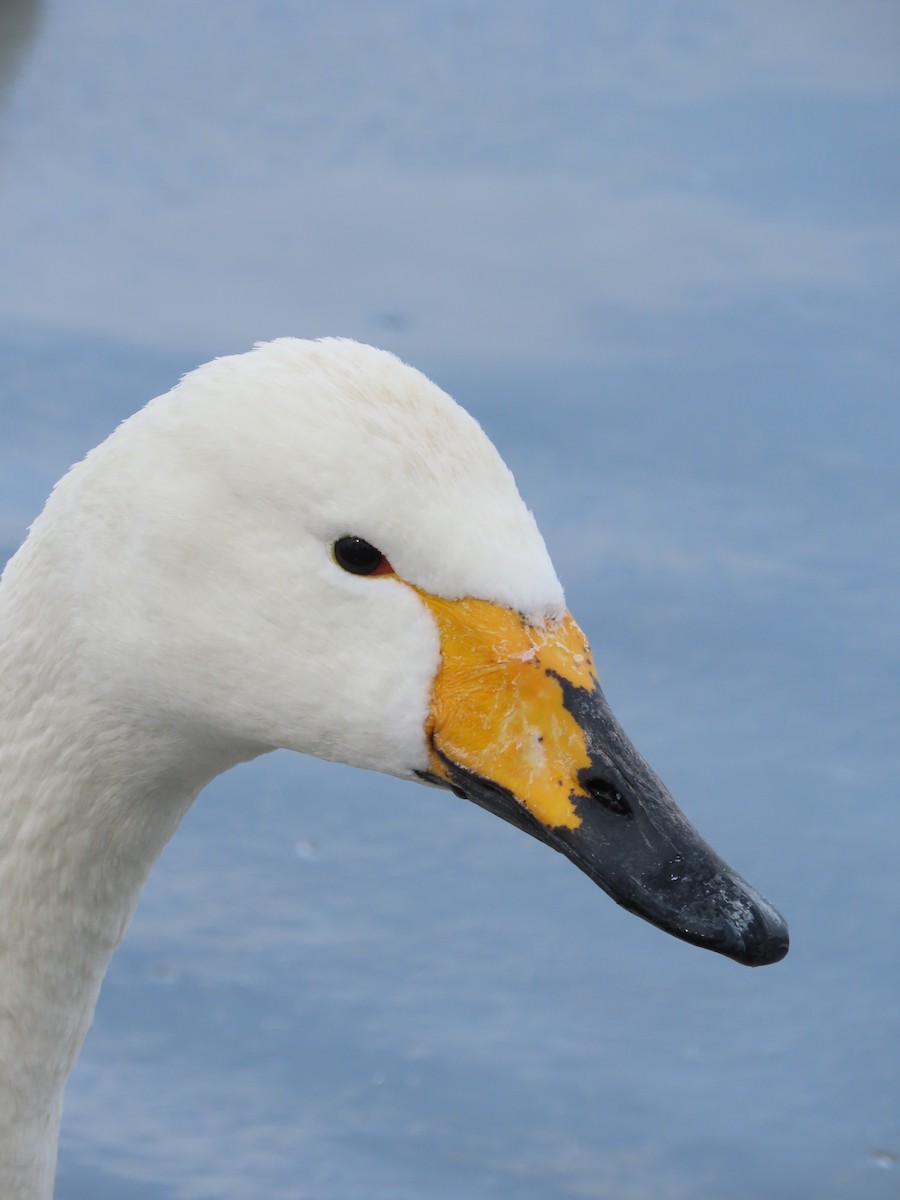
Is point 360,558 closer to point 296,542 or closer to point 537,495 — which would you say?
point 296,542

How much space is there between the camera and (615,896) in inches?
76.2

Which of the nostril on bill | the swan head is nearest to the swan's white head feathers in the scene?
the swan head

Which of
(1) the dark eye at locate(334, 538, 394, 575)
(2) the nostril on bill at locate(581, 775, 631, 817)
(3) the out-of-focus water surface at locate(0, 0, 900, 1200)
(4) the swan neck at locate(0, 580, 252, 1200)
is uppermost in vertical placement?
(1) the dark eye at locate(334, 538, 394, 575)

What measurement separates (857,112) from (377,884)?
121 inches

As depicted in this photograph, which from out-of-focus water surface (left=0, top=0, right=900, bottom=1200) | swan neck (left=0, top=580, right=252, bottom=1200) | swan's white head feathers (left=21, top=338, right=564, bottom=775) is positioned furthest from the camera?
out-of-focus water surface (left=0, top=0, right=900, bottom=1200)

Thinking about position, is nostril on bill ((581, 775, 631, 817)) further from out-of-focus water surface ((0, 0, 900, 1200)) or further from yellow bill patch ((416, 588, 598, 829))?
out-of-focus water surface ((0, 0, 900, 1200))

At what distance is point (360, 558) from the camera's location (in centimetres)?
190

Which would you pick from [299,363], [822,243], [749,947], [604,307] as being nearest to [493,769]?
[749,947]

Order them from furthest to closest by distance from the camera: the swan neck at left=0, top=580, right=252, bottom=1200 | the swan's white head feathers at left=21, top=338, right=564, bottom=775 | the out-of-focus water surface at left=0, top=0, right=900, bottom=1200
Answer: the out-of-focus water surface at left=0, top=0, right=900, bottom=1200 < the swan neck at left=0, top=580, right=252, bottom=1200 < the swan's white head feathers at left=21, top=338, right=564, bottom=775

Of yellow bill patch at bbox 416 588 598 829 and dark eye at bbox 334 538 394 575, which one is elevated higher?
dark eye at bbox 334 538 394 575

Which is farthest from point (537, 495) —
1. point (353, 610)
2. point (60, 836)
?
point (353, 610)

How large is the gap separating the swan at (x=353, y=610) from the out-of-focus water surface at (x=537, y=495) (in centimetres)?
142

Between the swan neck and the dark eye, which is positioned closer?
the dark eye

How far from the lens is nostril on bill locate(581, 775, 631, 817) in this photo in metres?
1.93
